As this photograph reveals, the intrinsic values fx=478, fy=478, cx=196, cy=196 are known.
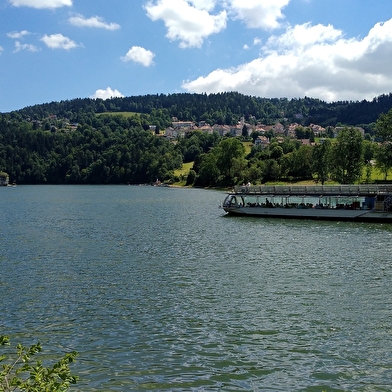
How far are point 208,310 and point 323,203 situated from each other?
2347 inches

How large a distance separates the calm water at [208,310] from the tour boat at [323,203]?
18708mm

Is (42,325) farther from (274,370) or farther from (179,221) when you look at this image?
(179,221)

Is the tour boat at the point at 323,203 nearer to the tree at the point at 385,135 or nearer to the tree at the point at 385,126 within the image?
the tree at the point at 385,135

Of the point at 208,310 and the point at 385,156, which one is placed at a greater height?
the point at 385,156

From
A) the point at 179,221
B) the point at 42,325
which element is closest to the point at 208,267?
the point at 42,325

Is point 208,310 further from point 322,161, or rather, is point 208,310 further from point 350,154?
point 322,161

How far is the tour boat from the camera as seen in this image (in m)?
74.6

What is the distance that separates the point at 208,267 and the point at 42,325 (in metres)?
17.7

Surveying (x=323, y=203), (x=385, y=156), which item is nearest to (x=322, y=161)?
(x=385, y=156)

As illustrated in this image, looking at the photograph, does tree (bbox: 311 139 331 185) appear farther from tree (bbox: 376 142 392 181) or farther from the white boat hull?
the white boat hull

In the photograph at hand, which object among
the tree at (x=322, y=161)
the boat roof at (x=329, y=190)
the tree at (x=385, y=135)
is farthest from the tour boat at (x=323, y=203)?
the tree at (x=322, y=161)

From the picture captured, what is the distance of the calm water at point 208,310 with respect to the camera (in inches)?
773

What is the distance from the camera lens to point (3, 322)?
86.1 ft

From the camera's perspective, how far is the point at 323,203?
83.2 m
